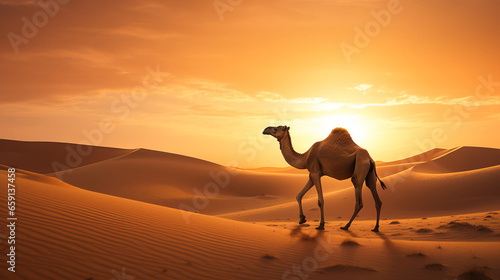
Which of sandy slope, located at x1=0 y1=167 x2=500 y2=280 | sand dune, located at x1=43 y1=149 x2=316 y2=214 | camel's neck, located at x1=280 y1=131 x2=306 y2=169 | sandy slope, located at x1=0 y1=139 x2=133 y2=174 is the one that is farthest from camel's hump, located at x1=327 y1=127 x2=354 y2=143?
sandy slope, located at x1=0 y1=139 x2=133 y2=174

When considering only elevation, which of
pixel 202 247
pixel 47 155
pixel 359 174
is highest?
pixel 47 155

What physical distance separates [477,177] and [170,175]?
29.5 m

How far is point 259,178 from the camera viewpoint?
156ft

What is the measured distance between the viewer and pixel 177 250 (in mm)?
7102

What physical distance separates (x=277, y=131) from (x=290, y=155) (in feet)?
3.21

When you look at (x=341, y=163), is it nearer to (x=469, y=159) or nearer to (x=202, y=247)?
(x=202, y=247)

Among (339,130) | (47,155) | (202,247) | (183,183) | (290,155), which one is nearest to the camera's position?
(202,247)

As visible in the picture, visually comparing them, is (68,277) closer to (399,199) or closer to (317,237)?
(317,237)

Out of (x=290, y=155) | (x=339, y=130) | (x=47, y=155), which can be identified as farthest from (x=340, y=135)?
(x=47, y=155)

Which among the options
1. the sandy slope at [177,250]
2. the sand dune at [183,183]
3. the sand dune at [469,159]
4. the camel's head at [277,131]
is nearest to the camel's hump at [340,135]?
the camel's head at [277,131]

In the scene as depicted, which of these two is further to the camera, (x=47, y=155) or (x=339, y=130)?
(x=47, y=155)

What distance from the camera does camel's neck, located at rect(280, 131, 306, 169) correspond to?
529 inches

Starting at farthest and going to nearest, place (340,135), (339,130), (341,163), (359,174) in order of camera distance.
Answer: (339,130)
(340,135)
(341,163)
(359,174)

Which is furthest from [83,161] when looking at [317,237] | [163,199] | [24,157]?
[317,237]
